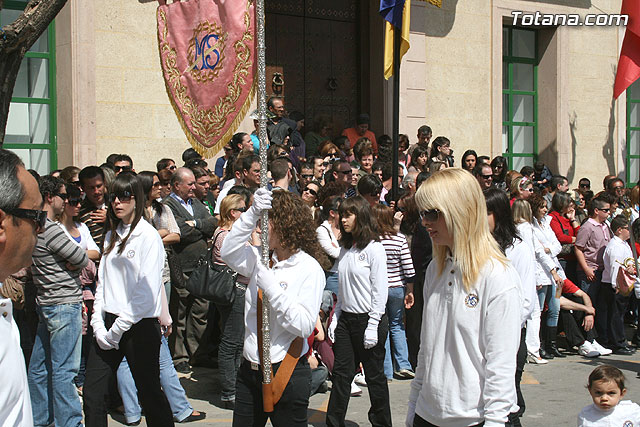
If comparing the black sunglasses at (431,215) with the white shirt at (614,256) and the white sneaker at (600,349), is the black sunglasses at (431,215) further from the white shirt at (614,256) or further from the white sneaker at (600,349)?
the white shirt at (614,256)

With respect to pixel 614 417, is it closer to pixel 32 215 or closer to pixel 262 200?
pixel 262 200

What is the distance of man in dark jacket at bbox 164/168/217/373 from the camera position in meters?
8.22

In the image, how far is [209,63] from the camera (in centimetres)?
518

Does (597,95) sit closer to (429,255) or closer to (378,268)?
(429,255)

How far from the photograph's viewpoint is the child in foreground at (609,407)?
4.98 meters

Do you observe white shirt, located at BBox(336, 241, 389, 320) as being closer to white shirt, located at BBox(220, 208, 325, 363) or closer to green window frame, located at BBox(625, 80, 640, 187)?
white shirt, located at BBox(220, 208, 325, 363)

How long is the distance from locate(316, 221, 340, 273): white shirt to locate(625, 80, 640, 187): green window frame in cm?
1149

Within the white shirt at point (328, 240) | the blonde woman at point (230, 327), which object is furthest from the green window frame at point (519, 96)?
the blonde woman at point (230, 327)

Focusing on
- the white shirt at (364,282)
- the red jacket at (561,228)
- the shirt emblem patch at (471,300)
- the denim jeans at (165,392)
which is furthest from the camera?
the red jacket at (561,228)

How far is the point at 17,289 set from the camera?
629 centimetres

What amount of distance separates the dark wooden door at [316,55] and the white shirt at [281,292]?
31.4ft

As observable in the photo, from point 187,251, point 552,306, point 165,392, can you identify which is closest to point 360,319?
point 165,392

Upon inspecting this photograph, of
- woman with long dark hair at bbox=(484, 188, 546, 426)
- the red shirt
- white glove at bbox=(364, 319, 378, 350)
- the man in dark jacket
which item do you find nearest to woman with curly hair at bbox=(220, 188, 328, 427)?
woman with long dark hair at bbox=(484, 188, 546, 426)

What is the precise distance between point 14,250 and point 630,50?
12.2 m
